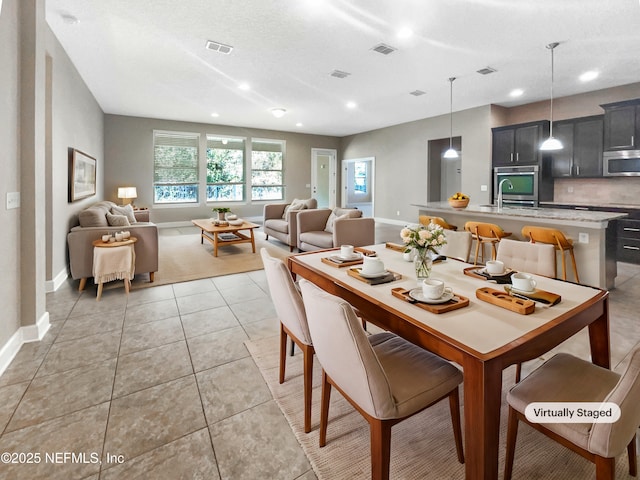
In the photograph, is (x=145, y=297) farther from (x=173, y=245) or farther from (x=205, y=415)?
(x=173, y=245)

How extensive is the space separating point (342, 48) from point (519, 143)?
4.23 m

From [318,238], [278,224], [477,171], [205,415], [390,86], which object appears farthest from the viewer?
[477,171]

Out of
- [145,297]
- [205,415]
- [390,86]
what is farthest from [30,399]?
[390,86]

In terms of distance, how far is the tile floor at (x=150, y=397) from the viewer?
146cm

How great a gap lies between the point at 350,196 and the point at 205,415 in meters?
11.3

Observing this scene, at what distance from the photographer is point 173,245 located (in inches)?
250

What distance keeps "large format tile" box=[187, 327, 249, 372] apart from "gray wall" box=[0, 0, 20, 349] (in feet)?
3.95

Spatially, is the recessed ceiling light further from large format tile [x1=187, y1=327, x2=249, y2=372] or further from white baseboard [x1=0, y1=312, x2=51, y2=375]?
white baseboard [x1=0, y1=312, x2=51, y2=375]

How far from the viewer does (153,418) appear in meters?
1.73

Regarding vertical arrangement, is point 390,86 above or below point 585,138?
above

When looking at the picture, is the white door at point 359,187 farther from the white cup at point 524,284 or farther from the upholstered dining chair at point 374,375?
the upholstered dining chair at point 374,375

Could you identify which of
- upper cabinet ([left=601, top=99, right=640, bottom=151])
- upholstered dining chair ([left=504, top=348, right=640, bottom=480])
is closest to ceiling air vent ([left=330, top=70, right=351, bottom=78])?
upper cabinet ([left=601, top=99, right=640, bottom=151])

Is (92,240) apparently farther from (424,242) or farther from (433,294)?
(433,294)

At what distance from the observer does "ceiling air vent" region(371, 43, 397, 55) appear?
3.93 metres
